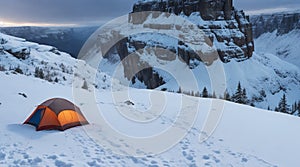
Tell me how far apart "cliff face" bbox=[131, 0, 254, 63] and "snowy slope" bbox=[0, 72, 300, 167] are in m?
118

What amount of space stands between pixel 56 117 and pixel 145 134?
130 inches

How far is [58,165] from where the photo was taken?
8094mm

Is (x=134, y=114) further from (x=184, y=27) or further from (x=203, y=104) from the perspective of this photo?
(x=184, y=27)

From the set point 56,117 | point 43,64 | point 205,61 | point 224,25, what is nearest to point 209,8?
point 224,25

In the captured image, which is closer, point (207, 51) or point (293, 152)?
point (293, 152)

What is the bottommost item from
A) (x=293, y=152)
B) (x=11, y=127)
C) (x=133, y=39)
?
(x=293, y=152)

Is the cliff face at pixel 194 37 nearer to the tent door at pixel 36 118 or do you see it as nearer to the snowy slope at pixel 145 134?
the snowy slope at pixel 145 134

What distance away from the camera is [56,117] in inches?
430

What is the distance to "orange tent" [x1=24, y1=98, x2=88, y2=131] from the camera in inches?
426

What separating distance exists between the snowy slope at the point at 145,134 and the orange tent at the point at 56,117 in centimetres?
32

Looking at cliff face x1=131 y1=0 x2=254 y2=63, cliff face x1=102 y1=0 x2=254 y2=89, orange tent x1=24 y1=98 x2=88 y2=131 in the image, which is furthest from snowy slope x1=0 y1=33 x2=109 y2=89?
cliff face x1=131 y1=0 x2=254 y2=63

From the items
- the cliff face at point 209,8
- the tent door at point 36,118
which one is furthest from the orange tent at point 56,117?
the cliff face at point 209,8

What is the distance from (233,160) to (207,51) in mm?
122351

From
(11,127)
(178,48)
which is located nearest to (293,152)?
(11,127)
